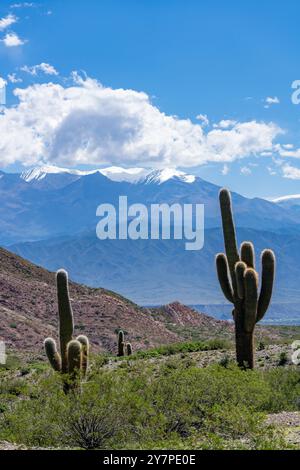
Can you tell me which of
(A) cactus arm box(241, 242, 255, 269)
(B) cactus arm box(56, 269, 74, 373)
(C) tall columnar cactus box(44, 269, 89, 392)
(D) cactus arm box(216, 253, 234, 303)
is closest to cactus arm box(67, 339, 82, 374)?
(C) tall columnar cactus box(44, 269, 89, 392)

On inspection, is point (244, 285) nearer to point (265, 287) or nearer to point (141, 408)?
point (265, 287)

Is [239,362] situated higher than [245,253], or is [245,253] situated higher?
[245,253]

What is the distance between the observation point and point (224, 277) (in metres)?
21.2

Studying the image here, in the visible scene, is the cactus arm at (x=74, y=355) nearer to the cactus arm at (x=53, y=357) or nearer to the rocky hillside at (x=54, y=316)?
the cactus arm at (x=53, y=357)

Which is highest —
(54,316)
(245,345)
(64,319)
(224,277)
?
(54,316)

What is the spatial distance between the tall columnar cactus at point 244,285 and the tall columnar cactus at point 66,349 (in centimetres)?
513

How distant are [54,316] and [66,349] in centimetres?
3855

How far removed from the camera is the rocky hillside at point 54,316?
157ft

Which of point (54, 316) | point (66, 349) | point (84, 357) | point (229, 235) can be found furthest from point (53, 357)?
point (54, 316)

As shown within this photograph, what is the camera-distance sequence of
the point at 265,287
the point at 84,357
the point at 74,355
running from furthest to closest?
the point at 265,287, the point at 84,357, the point at 74,355
